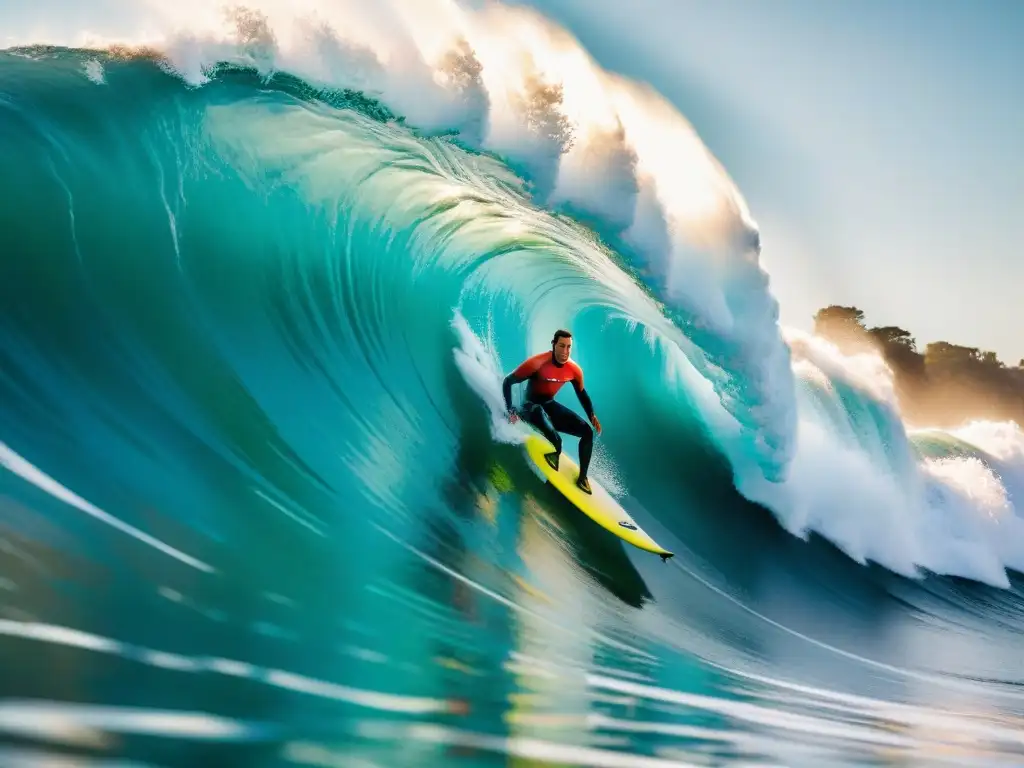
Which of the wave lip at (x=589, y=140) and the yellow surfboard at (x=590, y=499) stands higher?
the wave lip at (x=589, y=140)

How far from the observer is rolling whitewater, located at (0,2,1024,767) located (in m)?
2.61

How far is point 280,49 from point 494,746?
19.0 feet

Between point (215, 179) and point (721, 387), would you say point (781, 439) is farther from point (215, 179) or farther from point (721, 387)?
point (215, 179)

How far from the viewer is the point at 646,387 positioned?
9125 millimetres

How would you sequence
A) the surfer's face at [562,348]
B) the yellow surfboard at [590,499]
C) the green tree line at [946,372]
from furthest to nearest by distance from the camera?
the green tree line at [946,372] < the surfer's face at [562,348] < the yellow surfboard at [590,499]

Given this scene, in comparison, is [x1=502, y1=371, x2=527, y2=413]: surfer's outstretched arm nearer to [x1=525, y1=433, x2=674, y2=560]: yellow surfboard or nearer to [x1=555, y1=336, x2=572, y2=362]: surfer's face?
[x1=555, y1=336, x2=572, y2=362]: surfer's face

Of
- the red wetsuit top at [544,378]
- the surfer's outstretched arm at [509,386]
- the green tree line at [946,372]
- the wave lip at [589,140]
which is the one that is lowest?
the surfer's outstretched arm at [509,386]

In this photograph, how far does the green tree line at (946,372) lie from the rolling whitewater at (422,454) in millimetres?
28208

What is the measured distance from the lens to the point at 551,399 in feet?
19.5

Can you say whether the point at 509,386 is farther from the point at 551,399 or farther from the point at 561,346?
the point at 561,346

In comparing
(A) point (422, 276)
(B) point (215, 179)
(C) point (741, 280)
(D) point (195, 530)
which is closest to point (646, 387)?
(C) point (741, 280)

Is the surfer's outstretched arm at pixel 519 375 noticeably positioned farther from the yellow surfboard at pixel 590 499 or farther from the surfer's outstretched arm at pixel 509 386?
the yellow surfboard at pixel 590 499

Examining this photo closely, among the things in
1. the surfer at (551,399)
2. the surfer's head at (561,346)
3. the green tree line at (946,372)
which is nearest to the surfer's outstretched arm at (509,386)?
the surfer at (551,399)

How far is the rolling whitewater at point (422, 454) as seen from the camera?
2605 mm
